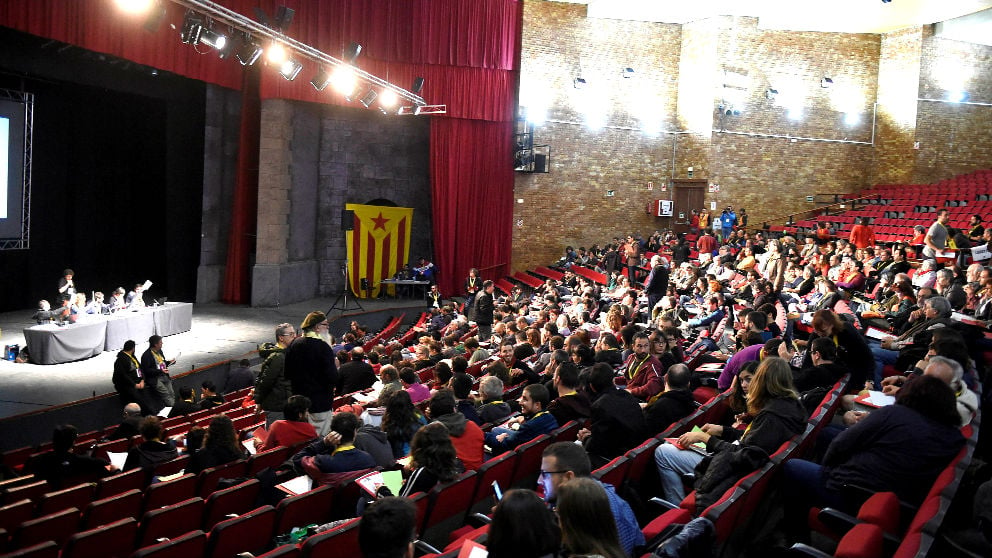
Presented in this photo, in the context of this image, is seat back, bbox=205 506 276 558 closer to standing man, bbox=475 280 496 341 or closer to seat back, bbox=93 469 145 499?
seat back, bbox=93 469 145 499

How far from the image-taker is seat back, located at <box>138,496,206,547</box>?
3.67m

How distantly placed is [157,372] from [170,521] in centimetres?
556

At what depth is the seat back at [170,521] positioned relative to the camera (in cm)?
367

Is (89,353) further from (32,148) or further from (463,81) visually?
(463,81)

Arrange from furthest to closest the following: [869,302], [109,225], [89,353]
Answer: [109,225] < [89,353] < [869,302]

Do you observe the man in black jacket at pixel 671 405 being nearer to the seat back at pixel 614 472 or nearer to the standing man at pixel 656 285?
the seat back at pixel 614 472

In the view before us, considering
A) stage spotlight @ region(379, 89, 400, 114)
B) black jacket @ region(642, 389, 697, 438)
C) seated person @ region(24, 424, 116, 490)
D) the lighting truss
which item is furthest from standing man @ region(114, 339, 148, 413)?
stage spotlight @ region(379, 89, 400, 114)

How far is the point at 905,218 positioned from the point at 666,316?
11161 mm

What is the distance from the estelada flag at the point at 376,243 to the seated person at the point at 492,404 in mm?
12617

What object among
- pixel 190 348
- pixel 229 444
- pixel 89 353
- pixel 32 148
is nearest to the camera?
pixel 229 444

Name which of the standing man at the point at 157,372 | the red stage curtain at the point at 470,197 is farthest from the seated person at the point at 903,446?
the red stage curtain at the point at 470,197

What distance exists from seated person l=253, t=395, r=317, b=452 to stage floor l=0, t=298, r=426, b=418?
472cm

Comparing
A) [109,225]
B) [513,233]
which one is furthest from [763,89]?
[109,225]

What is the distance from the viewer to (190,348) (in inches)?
474
